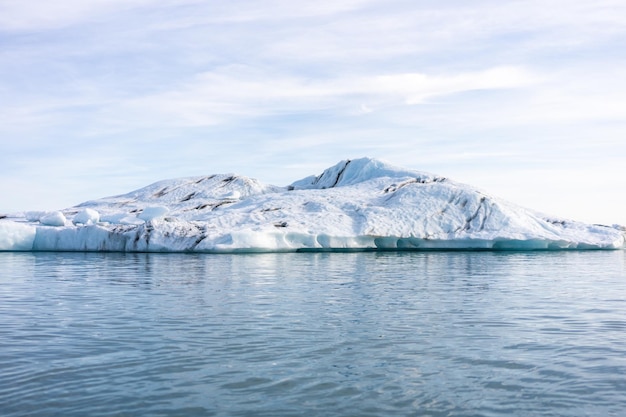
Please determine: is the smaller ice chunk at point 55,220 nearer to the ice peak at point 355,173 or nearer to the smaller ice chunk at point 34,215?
the smaller ice chunk at point 34,215

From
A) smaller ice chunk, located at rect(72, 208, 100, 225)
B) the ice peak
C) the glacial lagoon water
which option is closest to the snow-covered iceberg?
smaller ice chunk, located at rect(72, 208, 100, 225)

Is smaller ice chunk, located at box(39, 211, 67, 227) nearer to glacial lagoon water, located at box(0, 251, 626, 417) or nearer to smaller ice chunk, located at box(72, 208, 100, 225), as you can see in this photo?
smaller ice chunk, located at box(72, 208, 100, 225)

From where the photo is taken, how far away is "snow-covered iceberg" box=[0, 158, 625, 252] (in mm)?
31734

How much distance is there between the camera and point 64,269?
2044 centimetres

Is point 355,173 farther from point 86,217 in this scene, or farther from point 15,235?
point 15,235

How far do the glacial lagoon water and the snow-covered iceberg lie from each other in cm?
1727

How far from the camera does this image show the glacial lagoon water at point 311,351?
5.46 metres

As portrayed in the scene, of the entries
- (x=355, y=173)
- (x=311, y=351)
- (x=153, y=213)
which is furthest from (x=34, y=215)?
Result: (x=311, y=351)

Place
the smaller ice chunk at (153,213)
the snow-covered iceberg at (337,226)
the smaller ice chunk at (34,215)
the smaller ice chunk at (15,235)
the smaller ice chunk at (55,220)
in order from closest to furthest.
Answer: the snow-covered iceberg at (337,226) < the smaller ice chunk at (15,235) < the smaller ice chunk at (55,220) < the smaller ice chunk at (153,213) < the smaller ice chunk at (34,215)

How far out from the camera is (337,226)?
32.9 m

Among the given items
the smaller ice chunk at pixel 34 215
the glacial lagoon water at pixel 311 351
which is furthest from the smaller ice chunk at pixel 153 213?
the glacial lagoon water at pixel 311 351

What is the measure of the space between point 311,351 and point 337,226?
25.6 meters

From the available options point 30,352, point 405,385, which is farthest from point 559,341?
point 30,352

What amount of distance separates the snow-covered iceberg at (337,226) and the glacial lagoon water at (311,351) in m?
17.3
